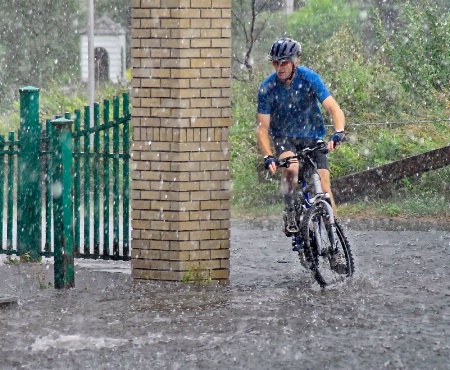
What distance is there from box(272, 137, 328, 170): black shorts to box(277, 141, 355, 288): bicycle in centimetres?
11

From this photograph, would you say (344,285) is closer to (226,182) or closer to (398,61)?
(226,182)

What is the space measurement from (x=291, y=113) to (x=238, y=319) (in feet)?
7.54

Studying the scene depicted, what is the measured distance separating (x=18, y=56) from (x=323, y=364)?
46.2m

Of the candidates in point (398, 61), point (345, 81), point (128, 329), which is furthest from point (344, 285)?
point (398, 61)

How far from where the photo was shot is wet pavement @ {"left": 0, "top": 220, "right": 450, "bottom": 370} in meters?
7.07

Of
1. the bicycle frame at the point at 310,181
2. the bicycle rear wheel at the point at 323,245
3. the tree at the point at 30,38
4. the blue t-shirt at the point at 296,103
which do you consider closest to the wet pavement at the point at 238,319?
the bicycle rear wheel at the point at 323,245

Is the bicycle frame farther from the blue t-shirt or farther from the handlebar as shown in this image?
the blue t-shirt

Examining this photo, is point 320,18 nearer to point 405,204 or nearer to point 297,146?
point 405,204

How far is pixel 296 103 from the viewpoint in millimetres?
9906

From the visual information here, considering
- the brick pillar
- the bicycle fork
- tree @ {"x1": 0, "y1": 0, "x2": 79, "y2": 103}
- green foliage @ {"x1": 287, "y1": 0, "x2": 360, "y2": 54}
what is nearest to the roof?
tree @ {"x1": 0, "y1": 0, "x2": 79, "y2": 103}

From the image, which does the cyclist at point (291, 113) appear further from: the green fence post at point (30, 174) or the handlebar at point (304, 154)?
the green fence post at point (30, 174)

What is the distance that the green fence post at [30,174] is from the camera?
11195 mm

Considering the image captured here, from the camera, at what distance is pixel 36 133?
36.8 feet

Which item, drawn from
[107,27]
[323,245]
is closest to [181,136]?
[323,245]
